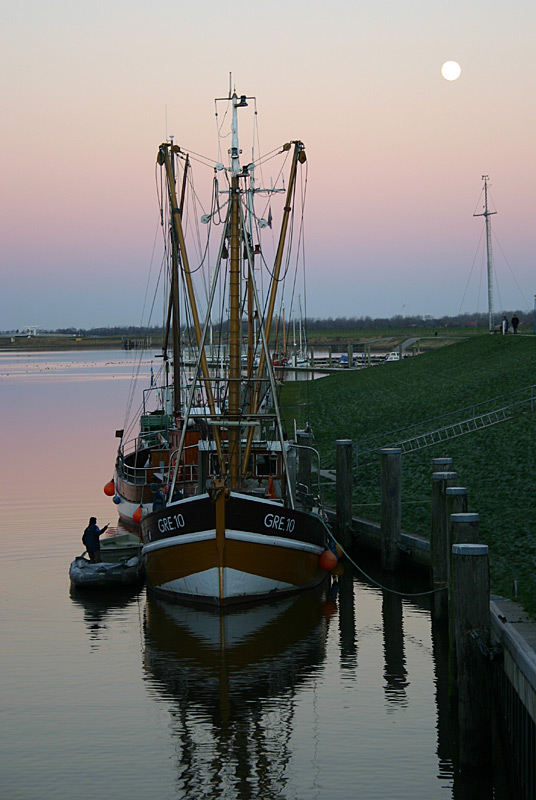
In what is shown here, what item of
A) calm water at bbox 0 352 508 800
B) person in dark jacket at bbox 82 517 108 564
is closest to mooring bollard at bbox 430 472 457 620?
calm water at bbox 0 352 508 800

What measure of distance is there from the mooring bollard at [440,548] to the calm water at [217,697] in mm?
809

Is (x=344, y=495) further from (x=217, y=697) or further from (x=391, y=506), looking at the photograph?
(x=217, y=697)

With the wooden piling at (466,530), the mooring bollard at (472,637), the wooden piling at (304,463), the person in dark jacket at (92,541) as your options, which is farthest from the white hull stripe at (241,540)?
the mooring bollard at (472,637)

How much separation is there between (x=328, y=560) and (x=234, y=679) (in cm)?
678

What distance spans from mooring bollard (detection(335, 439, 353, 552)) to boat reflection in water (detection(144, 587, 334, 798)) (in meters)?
2.96

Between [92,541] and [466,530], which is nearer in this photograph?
[466,530]

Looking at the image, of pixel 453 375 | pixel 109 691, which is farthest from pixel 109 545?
pixel 453 375

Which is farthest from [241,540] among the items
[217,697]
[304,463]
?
[304,463]

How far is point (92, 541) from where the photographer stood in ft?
93.2

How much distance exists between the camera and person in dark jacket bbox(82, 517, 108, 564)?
28.2 meters

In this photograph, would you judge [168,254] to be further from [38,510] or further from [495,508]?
[495,508]

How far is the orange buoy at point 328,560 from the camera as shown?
26.9m

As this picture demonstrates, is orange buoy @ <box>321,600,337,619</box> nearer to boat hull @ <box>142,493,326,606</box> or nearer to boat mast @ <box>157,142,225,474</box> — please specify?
boat hull @ <box>142,493,326,606</box>

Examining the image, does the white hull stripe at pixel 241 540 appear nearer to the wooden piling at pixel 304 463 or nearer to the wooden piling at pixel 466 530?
the wooden piling at pixel 304 463
